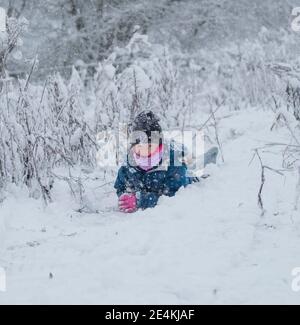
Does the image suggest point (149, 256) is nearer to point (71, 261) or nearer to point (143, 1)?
point (71, 261)

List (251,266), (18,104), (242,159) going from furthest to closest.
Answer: (242,159), (18,104), (251,266)

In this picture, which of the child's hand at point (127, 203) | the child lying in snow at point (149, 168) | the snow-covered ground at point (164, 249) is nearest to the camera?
the snow-covered ground at point (164, 249)

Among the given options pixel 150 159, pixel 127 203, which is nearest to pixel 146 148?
pixel 150 159

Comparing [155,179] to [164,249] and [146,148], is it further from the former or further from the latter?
[164,249]

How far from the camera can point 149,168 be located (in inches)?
153

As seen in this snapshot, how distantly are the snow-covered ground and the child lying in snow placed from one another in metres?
0.21

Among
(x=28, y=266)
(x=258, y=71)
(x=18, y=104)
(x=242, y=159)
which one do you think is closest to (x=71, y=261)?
(x=28, y=266)

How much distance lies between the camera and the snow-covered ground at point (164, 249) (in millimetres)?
2168

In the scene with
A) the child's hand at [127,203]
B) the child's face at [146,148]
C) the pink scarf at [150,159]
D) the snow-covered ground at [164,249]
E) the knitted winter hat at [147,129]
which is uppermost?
the knitted winter hat at [147,129]

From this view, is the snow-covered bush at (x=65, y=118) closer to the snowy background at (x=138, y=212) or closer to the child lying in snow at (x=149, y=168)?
the snowy background at (x=138, y=212)

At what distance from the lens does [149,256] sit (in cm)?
252

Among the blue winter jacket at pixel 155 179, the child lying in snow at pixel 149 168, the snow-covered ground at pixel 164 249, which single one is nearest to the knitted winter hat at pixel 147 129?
the child lying in snow at pixel 149 168
